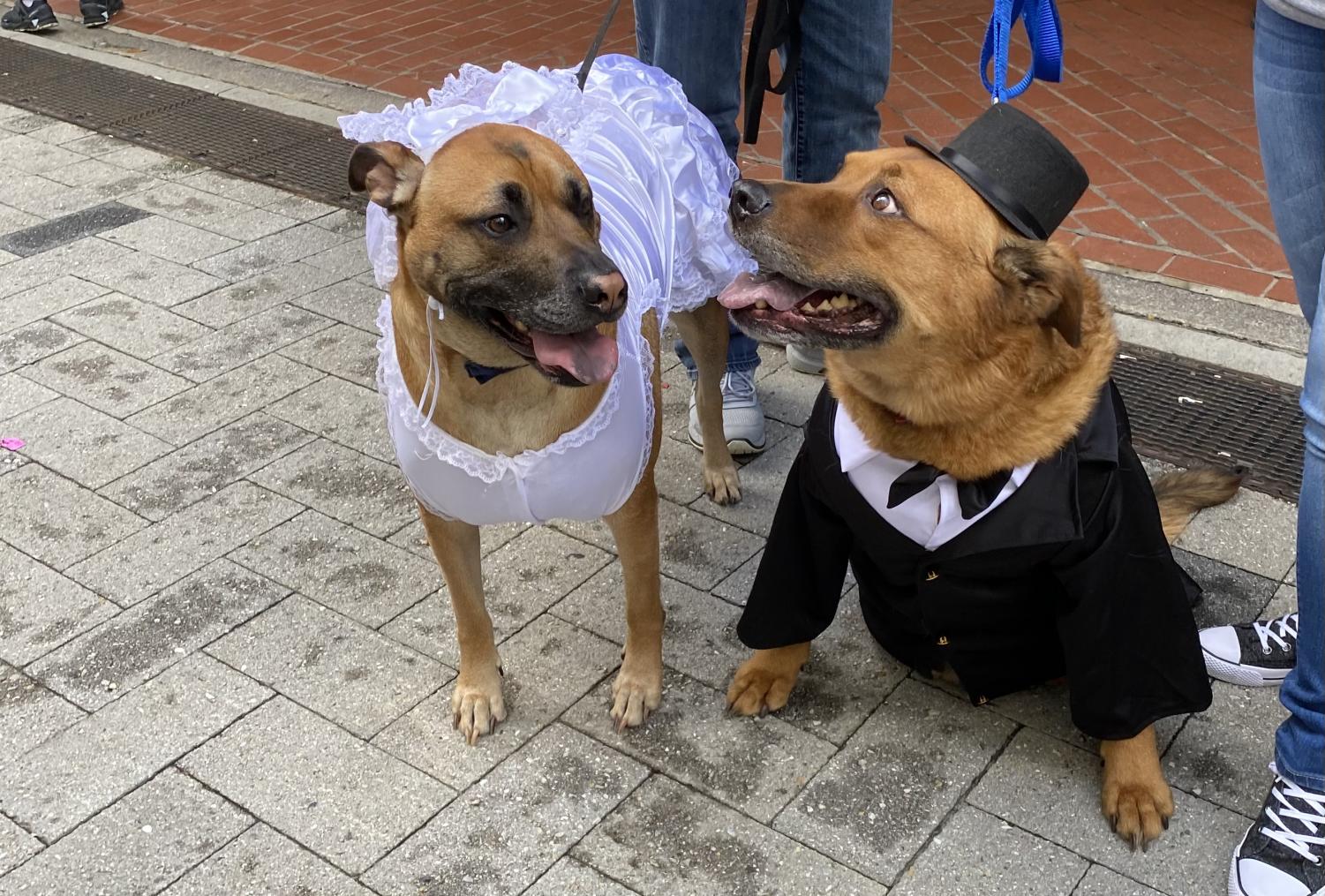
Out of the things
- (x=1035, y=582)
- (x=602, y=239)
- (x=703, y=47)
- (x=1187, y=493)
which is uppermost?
(x=703, y=47)

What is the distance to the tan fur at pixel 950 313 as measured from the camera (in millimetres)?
2486

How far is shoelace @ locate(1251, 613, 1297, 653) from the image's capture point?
3.19 meters

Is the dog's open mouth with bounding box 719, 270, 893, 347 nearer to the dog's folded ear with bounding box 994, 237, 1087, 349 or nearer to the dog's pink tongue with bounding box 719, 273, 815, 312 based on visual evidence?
the dog's pink tongue with bounding box 719, 273, 815, 312

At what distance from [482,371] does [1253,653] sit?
2.00m

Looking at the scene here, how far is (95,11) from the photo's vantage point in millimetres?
8758

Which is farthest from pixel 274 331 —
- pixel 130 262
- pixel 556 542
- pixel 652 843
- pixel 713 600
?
pixel 652 843

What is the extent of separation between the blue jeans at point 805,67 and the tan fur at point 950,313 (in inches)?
53.0

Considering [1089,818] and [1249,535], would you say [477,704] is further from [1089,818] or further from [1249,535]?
[1249,535]

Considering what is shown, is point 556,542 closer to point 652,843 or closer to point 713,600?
point 713,600

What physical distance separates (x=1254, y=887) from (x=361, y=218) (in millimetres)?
4618

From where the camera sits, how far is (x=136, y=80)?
7.82 meters

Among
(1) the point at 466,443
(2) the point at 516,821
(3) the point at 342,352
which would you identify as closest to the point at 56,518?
(3) the point at 342,352

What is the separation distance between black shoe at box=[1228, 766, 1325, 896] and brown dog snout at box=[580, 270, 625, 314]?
172 cm

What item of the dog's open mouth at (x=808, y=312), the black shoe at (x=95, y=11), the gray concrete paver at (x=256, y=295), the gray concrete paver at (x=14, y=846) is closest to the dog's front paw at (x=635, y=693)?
the dog's open mouth at (x=808, y=312)
